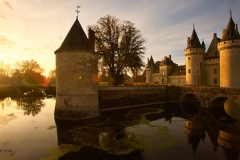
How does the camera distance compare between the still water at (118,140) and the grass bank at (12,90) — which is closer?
the still water at (118,140)

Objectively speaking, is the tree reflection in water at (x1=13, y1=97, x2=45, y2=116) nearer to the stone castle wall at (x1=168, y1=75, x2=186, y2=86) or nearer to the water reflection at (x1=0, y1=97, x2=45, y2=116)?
the water reflection at (x1=0, y1=97, x2=45, y2=116)

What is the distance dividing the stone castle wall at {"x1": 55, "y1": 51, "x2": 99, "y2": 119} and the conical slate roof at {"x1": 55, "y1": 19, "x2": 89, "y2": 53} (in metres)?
0.46

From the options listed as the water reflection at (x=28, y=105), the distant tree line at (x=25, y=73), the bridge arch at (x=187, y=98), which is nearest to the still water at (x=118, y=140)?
the water reflection at (x=28, y=105)

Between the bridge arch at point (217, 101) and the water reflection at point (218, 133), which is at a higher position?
the bridge arch at point (217, 101)

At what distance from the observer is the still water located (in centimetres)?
809

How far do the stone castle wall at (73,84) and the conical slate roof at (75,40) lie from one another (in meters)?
0.46

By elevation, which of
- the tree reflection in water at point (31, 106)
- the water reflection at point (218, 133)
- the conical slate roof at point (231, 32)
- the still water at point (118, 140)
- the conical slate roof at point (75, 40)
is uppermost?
the conical slate roof at point (231, 32)

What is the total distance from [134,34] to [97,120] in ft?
51.9

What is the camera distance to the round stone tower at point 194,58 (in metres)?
29.0

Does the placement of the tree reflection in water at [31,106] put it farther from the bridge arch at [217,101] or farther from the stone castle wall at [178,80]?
the stone castle wall at [178,80]

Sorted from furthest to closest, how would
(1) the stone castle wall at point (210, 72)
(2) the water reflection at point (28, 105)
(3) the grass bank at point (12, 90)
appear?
1. (3) the grass bank at point (12, 90)
2. (1) the stone castle wall at point (210, 72)
3. (2) the water reflection at point (28, 105)

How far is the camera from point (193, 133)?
1188 cm

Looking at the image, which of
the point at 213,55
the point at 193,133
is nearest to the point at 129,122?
the point at 193,133

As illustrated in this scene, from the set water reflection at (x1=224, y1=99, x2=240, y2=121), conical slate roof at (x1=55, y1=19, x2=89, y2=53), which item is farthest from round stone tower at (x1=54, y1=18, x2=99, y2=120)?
water reflection at (x1=224, y1=99, x2=240, y2=121)
